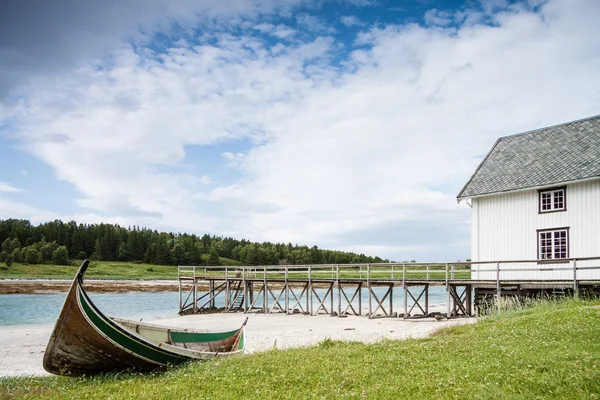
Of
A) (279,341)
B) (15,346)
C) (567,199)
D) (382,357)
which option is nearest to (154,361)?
(382,357)

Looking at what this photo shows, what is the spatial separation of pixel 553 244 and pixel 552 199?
215cm

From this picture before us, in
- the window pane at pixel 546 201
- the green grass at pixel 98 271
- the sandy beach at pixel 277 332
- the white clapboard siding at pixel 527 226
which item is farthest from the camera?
the green grass at pixel 98 271

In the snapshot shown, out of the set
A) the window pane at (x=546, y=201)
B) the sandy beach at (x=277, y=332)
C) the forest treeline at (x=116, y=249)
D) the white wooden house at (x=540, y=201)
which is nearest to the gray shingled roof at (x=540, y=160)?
the white wooden house at (x=540, y=201)

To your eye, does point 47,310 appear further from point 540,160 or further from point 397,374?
point 397,374

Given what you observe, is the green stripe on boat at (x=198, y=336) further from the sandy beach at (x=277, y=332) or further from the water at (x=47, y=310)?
the water at (x=47, y=310)

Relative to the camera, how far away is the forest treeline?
106m

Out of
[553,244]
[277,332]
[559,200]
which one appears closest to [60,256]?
[277,332]

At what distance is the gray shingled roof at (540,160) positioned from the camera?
926 inches

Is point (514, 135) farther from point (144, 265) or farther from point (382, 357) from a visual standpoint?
point (144, 265)

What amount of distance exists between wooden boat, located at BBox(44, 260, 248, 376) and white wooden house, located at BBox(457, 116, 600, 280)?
1733 cm

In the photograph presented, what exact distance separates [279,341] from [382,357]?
9.17m

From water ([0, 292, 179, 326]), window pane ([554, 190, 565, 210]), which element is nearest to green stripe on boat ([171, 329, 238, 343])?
window pane ([554, 190, 565, 210])

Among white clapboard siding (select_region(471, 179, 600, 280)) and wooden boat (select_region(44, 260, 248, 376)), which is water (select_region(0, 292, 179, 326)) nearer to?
white clapboard siding (select_region(471, 179, 600, 280))

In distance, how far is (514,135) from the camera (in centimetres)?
2909
